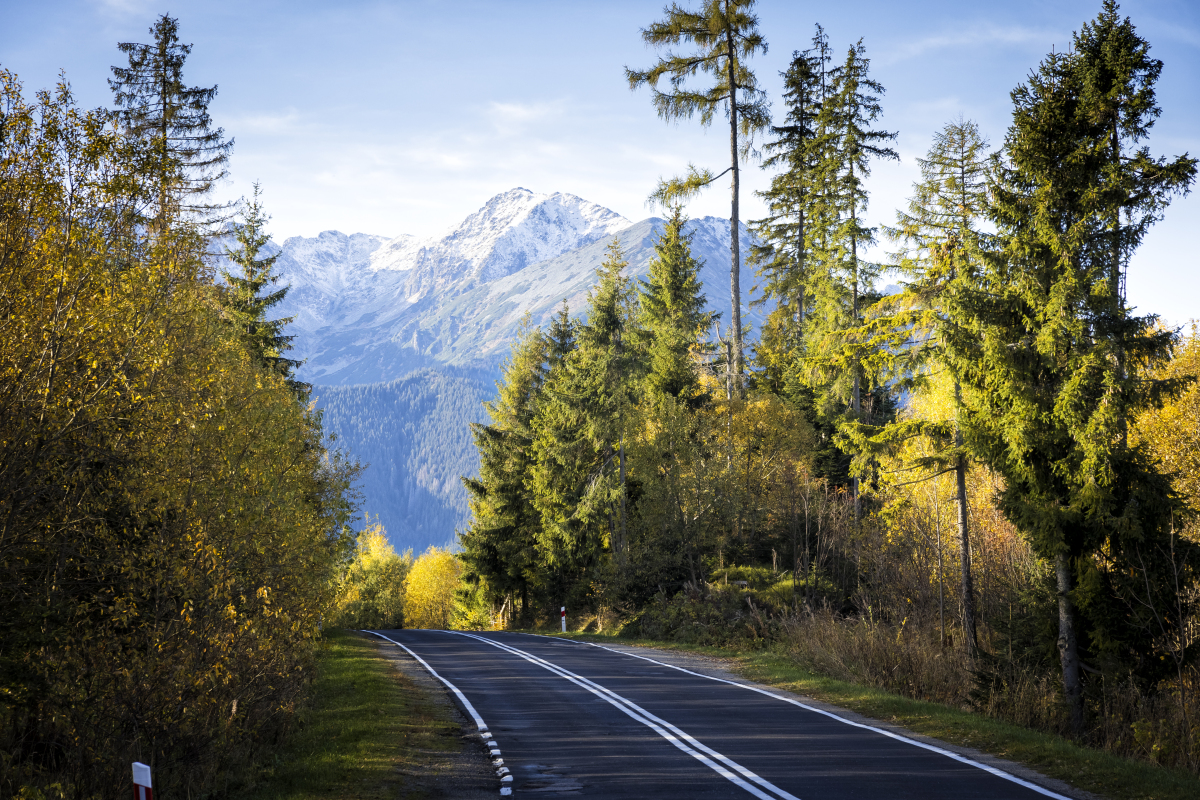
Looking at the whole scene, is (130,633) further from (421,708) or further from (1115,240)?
(1115,240)

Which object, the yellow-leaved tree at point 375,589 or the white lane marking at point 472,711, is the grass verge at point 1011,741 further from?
the yellow-leaved tree at point 375,589

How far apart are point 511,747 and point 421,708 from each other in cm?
407

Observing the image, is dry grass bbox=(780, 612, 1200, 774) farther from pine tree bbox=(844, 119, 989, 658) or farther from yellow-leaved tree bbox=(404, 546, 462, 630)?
yellow-leaved tree bbox=(404, 546, 462, 630)

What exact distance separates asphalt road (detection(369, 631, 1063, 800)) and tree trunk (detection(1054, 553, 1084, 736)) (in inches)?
199

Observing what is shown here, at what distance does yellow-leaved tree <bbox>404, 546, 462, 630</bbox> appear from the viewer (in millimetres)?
80000

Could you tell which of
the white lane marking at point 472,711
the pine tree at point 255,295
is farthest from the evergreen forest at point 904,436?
the pine tree at point 255,295

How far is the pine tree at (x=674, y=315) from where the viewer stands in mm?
35219

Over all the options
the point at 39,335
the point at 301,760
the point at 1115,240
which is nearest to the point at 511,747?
the point at 301,760

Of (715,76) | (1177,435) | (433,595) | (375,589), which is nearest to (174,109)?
(715,76)

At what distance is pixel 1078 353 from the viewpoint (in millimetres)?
15211

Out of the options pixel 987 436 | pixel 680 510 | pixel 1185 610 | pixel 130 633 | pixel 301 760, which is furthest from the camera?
pixel 680 510

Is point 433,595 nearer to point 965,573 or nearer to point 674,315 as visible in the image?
point 674,315

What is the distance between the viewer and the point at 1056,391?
15688 millimetres

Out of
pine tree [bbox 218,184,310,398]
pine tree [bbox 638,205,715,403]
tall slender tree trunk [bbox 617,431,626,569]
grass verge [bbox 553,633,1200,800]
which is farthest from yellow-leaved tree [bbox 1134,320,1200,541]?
pine tree [bbox 218,184,310,398]
